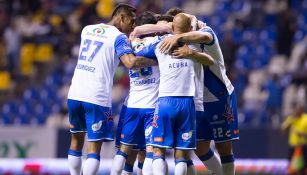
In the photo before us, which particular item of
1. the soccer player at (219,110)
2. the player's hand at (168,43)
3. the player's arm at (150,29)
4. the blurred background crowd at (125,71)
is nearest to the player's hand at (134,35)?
the player's arm at (150,29)

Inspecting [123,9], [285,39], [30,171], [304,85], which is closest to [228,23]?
[285,39]

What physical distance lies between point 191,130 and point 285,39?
14.4m

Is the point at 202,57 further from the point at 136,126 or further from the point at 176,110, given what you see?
the point at 136,126

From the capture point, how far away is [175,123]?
12688 millimetres

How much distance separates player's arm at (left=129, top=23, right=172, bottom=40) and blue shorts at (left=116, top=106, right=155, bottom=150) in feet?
3.23

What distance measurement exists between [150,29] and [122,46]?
44 centimetres

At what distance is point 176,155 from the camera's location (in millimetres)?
12719

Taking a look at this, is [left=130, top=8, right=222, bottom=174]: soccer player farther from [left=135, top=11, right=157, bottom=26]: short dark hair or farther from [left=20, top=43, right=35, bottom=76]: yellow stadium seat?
[left=20, top=43, right=35, bottom=76]: yellow stadium seat

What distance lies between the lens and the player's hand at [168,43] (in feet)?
41.2

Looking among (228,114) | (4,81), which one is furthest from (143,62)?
(4,81)

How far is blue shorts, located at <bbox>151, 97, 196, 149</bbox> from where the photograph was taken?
1260 cm

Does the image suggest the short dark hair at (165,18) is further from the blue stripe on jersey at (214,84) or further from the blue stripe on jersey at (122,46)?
the blue stripe on jersey at (214,84)

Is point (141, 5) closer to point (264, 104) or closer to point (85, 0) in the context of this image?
point (85, 0)

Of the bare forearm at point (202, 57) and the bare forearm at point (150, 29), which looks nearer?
the bare forearm at point (202, 57)
